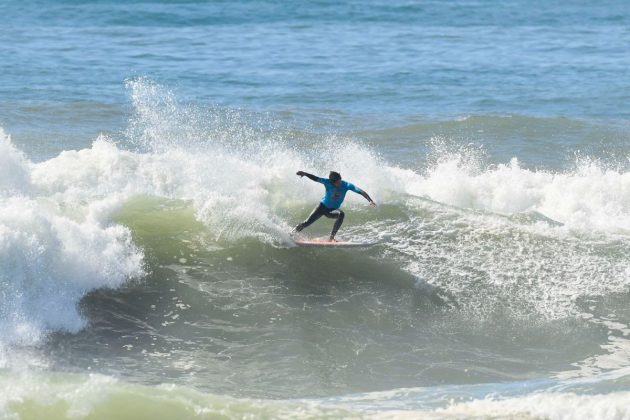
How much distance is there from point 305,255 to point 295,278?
538 mm

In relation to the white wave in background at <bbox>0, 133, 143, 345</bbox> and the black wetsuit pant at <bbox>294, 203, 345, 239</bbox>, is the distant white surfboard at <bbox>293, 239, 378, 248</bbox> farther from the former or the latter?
the white wave in background at <bbox>0, 133, 143, 345</bbox>

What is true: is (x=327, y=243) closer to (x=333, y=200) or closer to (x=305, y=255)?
(x=305, y=255)

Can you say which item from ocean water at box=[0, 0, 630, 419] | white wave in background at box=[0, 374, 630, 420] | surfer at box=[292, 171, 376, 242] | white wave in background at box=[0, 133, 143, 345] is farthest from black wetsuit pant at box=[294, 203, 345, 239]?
white wave in background at box=[0, 374, 630, 420]

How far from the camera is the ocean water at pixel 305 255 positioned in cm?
1062

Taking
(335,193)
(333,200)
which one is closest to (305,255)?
(333,200)

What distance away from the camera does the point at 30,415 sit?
9430 millimetres

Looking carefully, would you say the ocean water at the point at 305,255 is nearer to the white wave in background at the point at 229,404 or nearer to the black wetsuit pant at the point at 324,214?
the white wave in background at the point at 229,404

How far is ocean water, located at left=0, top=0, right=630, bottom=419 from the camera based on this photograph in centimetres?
1062

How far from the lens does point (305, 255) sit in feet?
46.4

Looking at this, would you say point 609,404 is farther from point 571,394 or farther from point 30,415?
point 30,415

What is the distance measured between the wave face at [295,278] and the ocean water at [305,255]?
3cm

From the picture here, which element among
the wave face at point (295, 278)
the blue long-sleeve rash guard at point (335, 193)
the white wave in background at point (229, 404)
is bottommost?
the white wave in background at point (229, 404)

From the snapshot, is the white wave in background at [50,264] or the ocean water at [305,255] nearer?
the ocean water at [305,255]

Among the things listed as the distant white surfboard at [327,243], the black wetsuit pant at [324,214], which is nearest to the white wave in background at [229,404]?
the distant white surfboard at [327,243]
